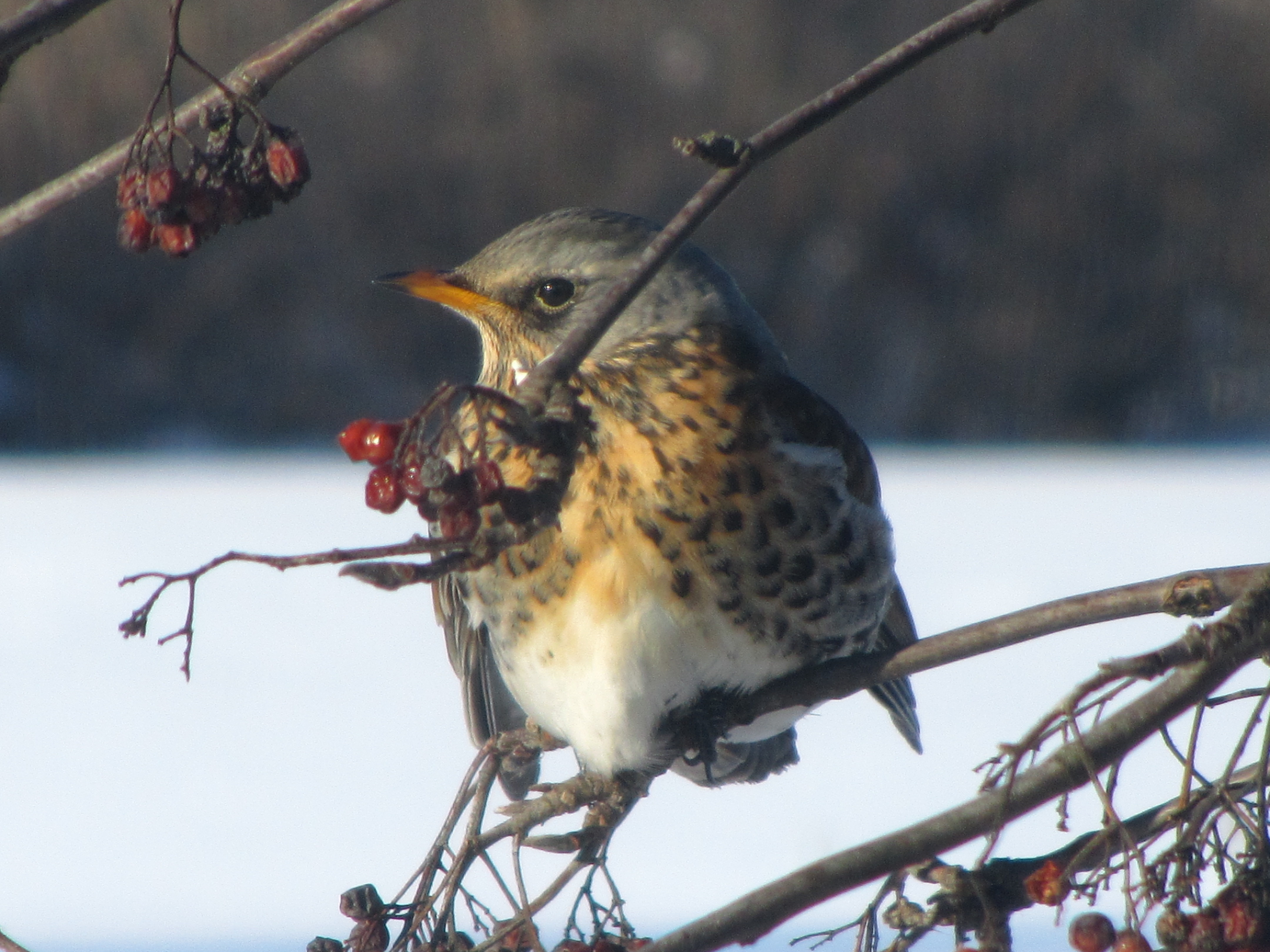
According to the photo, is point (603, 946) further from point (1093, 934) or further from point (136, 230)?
point (136, 230)

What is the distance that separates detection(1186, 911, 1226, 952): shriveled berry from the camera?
2.28 ft

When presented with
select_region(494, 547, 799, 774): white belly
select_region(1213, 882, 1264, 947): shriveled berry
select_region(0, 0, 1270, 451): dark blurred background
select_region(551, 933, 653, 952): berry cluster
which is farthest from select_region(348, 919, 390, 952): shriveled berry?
select_region(0, 0, 1270, 451): dark blurred background

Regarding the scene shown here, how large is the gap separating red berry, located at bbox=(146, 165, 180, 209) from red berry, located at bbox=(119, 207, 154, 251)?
2cm

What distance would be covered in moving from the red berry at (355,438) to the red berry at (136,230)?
0.56ft

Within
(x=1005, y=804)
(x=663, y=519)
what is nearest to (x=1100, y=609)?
(x=1005, y=804)

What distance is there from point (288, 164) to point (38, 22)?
0.20 m

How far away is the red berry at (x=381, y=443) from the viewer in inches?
27.6

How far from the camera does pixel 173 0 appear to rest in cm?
65

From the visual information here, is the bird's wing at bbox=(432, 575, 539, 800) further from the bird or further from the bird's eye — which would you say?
the bird's eye

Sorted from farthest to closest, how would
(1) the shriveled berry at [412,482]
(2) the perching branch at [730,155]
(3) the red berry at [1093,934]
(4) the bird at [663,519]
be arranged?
(4) the bird at [663,519] < (3) the red berry at [1093,934] < (1) the shriveled berry at [412,482] < (2) the perching branch at [730,155]

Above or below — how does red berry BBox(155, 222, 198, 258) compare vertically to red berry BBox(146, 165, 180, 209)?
below

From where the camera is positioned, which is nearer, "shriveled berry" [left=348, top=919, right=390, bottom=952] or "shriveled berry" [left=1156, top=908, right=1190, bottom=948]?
"shriveled berry" [left=1156, top=908, right=1190, bottom=948]

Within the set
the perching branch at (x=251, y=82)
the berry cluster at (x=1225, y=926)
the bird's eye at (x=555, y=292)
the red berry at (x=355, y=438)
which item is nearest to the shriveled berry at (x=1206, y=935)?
the berry cluster at (x=1225, y=926)

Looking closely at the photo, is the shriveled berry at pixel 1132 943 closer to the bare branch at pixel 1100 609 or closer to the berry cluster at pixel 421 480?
the bare branch at pixel 1100 609
